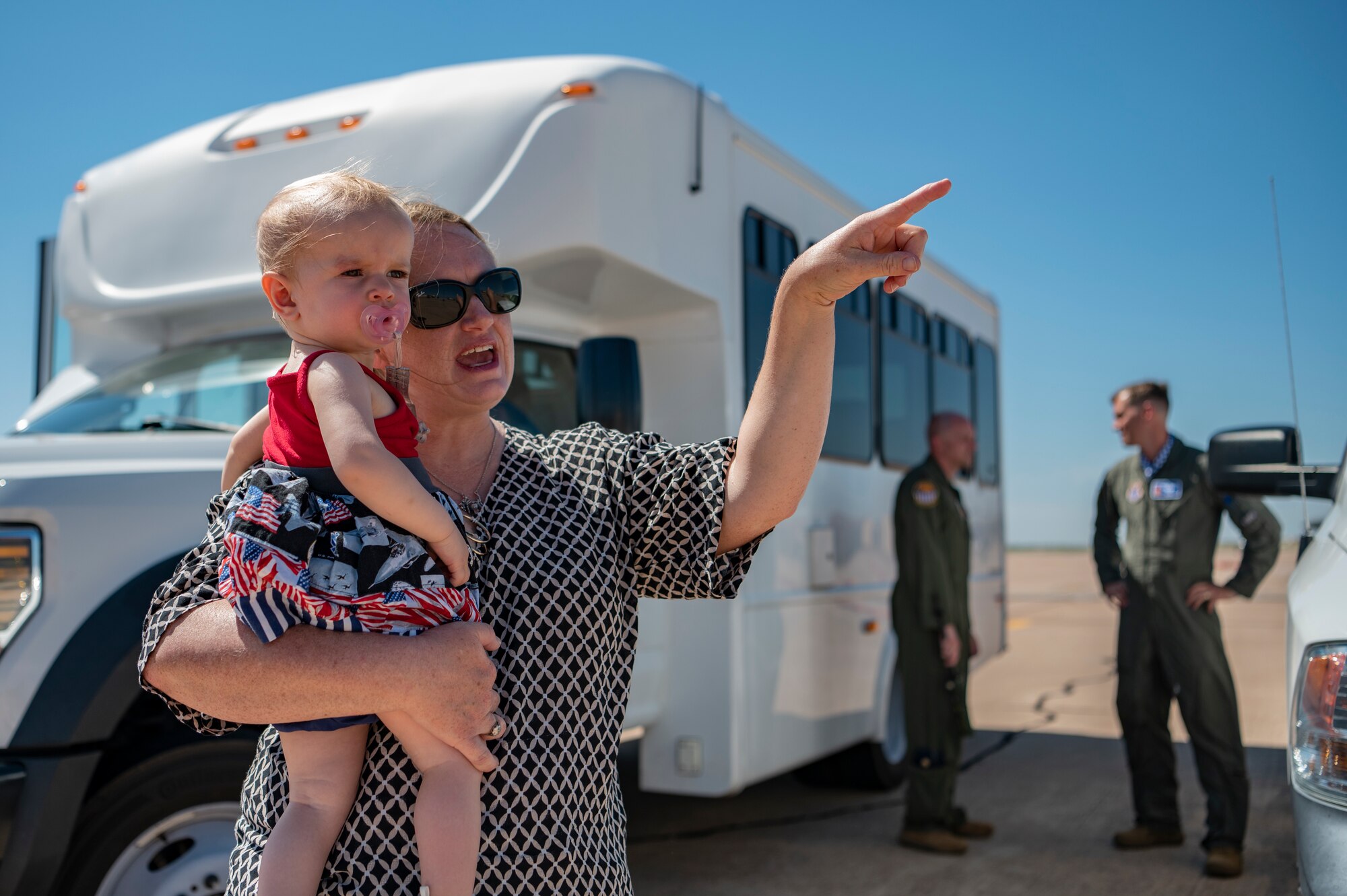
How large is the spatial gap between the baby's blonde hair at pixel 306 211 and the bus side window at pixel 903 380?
188 inches

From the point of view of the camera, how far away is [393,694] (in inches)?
61.6

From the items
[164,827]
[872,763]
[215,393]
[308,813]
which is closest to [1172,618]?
[872,763]

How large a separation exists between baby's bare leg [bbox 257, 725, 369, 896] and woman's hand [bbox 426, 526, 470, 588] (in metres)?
0.27

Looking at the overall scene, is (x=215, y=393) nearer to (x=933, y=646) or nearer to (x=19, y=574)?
(x=19, y=574)

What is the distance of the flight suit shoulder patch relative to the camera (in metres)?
5.87

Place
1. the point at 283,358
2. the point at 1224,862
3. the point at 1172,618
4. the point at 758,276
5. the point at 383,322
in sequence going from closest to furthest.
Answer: the point at 383,322
the point at 283,358
the point at 758,276
the point at 1224,862
the point at 1172,618

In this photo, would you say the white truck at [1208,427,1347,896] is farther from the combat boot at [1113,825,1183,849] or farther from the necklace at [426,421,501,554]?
the combat boot at [1113,825,1183,849]

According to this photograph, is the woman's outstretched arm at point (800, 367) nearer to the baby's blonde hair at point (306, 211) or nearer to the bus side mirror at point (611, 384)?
the baby's blonde hair at point (306, 211)

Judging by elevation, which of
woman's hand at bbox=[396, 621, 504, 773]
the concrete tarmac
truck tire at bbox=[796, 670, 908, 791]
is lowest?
the concrete tarmac

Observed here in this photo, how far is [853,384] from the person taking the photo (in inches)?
233

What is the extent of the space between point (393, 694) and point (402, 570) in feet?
0.54

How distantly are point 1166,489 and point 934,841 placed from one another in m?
2.04

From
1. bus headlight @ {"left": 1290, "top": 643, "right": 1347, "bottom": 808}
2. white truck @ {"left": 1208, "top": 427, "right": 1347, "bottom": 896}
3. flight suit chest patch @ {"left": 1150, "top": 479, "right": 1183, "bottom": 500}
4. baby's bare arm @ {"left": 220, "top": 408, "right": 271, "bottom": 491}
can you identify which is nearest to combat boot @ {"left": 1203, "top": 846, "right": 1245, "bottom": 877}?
flight suit chest patch @ {"left": 1150, "top": 479, "right": 1183, "bottom": 500}

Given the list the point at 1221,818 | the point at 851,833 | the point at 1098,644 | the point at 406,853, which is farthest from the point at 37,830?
the point at 1098,644
